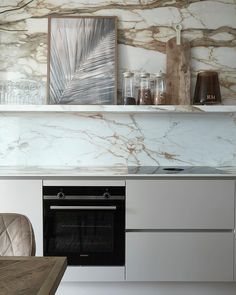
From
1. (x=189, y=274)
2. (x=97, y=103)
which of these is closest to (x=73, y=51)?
(x=97, y=103)

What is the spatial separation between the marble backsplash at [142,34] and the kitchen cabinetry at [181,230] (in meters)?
0.96

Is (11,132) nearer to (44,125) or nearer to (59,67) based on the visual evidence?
(44,125)

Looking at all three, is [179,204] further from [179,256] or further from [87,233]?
[87,233]

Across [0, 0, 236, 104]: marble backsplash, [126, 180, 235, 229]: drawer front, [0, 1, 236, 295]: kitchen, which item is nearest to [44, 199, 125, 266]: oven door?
[126, 180, 235, 229]: drawer front

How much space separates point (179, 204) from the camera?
2514 millimetres

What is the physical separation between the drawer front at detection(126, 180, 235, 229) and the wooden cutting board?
0.76 metres

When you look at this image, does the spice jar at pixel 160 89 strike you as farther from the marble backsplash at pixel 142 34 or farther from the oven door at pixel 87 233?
the oven door at pixel 87 233

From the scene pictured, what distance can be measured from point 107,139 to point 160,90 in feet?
1.93

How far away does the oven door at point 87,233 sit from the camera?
252 cm

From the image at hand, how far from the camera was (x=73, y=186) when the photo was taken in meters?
2.51

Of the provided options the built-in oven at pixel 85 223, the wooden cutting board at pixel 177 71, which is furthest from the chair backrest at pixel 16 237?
the wooden cutting board at pixel 177 71

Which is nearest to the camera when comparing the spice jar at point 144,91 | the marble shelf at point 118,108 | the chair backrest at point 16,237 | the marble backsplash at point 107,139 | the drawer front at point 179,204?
the chair backrest at point 16,237

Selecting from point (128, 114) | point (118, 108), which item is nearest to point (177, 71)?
point (128, 114)

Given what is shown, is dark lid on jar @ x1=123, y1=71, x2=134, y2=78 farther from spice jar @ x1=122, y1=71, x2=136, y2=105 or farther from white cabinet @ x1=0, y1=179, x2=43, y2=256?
white cabinet @ x1=0, y1=179, x2=43, y2=256
